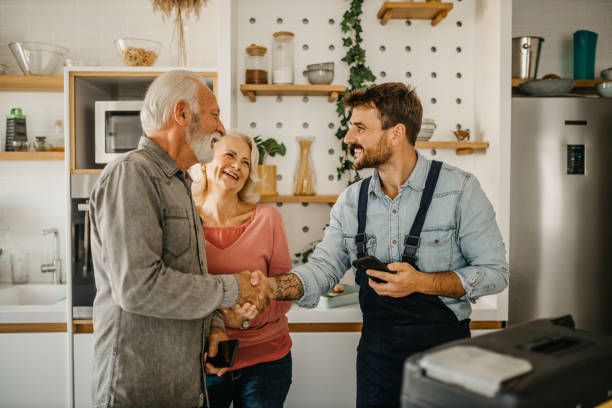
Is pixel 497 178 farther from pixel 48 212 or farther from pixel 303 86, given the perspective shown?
pixel 48 212

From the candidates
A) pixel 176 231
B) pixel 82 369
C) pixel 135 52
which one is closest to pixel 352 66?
pixel 135 52

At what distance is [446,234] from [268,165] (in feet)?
4.91

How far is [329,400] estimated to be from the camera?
2574 mm

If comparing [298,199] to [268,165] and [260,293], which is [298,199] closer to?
[268,165]

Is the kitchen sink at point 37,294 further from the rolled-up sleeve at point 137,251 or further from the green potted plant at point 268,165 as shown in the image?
the rolled-up sleeve at point 137,251

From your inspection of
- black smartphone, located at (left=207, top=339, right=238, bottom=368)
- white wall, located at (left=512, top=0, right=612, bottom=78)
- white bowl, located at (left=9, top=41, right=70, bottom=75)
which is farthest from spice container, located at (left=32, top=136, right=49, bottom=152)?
white wall, located at (left=512, top=0, right=612, bottom=78)

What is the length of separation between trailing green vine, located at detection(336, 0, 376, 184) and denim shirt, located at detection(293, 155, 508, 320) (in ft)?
4.27

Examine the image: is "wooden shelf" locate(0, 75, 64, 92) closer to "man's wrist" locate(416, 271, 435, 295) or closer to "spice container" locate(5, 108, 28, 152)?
"spice container" locate(5, 108, 28, 152)

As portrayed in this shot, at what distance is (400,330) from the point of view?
1.64m

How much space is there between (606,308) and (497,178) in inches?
39.6

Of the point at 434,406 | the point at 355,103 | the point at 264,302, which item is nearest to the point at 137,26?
the point at 355,103

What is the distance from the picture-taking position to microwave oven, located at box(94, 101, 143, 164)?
2.68m

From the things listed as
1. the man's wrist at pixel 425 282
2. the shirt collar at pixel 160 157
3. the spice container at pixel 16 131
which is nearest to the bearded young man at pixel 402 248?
the man's wrist at pixel 425 282

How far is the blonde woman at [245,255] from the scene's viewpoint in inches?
70.9
